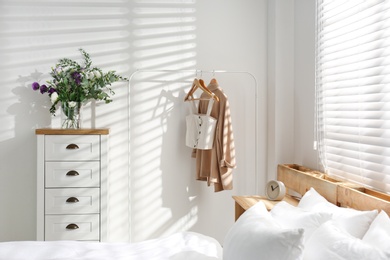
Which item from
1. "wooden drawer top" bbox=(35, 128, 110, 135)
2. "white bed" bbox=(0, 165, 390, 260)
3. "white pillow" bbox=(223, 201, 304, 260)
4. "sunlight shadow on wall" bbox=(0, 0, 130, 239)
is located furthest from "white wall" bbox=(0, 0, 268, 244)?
"white pillow" bbox=(223, 201, 304, 260)

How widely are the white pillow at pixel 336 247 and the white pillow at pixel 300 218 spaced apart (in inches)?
4.5

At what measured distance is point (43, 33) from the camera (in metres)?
3.10

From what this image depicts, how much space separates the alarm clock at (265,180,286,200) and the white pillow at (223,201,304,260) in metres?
0.82

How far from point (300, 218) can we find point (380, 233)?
370 mm

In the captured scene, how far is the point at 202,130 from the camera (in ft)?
9.78

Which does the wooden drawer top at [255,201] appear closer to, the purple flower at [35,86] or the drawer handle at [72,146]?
the drawer handle at [72,146]

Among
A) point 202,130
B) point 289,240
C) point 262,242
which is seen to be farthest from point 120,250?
point 202,130

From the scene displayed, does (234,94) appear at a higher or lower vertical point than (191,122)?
higher

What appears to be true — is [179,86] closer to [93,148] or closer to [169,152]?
[169,152]

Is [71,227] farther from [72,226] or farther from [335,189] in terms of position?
[335,189]

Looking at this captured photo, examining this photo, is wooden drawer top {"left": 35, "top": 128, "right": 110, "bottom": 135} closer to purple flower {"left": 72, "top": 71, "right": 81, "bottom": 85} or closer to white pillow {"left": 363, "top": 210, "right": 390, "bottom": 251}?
purple flower {"left": 72, "top": 71, "right": 81, "bottom": 85}

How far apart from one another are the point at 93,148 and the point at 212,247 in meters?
1.30

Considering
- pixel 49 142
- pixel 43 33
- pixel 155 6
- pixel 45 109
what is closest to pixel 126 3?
pixel 155 6

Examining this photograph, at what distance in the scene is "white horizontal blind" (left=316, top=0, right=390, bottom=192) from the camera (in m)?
1.98
